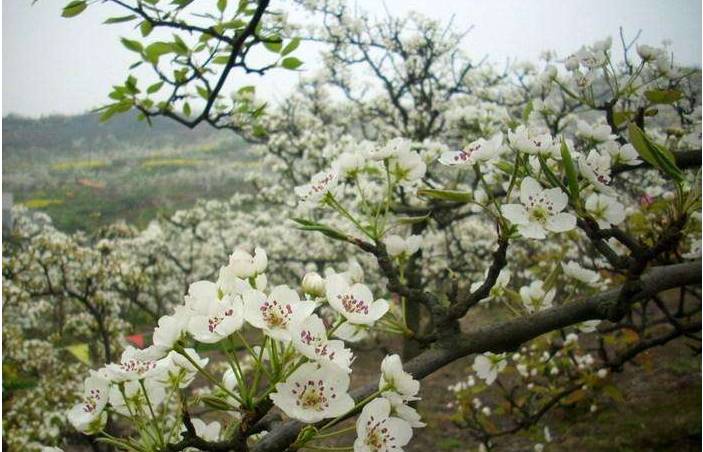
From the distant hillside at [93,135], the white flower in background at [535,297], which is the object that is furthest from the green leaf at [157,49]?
the distant hillside at [93,135]

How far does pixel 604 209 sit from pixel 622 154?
189mm

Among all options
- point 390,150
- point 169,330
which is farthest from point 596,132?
→ point 169,330

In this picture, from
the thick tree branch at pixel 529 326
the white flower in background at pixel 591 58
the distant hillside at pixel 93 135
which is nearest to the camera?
the thick tree branch at pixel 529 326

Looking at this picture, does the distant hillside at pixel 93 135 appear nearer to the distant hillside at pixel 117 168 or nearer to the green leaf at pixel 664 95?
the distant hillside at pixel 117 168

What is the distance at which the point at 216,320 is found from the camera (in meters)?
0.79

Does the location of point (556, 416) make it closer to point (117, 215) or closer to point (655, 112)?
point (655, 112)

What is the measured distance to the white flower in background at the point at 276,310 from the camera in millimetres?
746

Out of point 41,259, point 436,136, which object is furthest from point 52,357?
point 436,136

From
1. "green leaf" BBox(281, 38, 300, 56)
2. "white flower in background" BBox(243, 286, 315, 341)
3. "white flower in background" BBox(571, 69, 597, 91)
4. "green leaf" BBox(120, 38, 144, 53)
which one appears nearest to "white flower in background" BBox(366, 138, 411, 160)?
"white flower in background" BBox(243, 286, 315, 341)

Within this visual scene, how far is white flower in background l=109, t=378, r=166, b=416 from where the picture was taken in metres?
0.97

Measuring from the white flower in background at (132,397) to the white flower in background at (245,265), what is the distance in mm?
282

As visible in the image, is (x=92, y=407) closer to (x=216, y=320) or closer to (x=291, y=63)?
(x=216, y=320)

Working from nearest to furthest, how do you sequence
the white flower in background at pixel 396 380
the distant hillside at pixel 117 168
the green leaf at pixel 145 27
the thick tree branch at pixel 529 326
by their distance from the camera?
1. the white flower in background at pixel 396 380
2. the thick tree branch at pixel 529 326
3. the green leaf at pixel 145 27
4. the distant hillside at pixel 117 168

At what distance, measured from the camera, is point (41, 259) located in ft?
18.6
